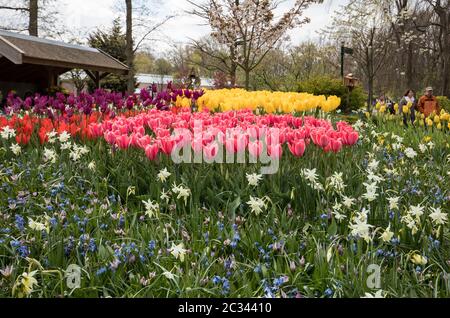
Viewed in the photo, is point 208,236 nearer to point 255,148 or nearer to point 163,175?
point 163,175

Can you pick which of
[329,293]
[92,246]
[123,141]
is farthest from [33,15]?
[329,293]

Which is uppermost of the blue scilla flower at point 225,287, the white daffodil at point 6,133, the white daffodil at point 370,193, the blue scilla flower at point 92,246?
the white daffodil at point 6,133

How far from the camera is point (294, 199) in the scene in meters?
2.94

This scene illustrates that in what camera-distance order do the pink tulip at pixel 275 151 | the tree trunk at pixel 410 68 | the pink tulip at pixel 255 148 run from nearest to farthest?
the pink tulip at pixel 275 151
the pink tulip at pixel 255 148
the tree trunk at pixel 410 68

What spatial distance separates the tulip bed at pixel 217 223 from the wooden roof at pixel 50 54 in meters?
9.26

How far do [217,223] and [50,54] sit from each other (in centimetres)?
1412

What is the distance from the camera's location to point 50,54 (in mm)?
15008

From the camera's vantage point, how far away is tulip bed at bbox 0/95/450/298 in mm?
1887

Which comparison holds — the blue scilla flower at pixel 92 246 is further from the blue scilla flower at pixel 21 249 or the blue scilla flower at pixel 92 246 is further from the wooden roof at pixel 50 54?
the wooden roof at pixel 50 54

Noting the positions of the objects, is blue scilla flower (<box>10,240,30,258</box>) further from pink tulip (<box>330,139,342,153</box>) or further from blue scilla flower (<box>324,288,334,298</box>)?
pink tulip (<box>330,139,342,153</box>)

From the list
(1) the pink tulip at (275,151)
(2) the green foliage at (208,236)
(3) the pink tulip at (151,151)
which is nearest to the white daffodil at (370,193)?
(2) the green foliage at (208,236)

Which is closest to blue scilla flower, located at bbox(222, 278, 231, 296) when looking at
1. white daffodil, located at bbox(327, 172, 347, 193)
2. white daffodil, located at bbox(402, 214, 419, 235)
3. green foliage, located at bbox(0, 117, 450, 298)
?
green foliage, located at bbox(0, 117, 450, 298)

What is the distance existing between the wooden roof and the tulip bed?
9262 mm

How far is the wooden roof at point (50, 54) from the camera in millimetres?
12523
